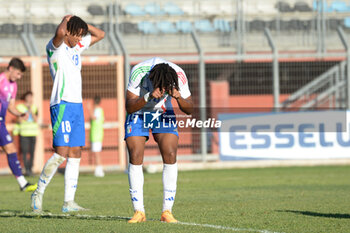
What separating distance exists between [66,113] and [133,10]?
54.9 ft

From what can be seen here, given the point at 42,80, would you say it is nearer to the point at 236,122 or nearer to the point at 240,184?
the point at 236,122

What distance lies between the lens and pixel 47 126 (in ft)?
63.4

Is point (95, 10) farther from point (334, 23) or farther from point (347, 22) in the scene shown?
point (347, 22)

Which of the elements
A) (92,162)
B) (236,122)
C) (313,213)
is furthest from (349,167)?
(313,213)

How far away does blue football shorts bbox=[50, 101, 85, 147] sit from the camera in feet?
29.2

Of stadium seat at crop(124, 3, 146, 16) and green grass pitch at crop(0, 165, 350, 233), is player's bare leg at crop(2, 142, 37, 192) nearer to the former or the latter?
green grass pitch at crop(0, 165, 350, 233)

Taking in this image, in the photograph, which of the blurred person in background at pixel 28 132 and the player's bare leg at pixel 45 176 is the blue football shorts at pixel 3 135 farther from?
the blurred person in background at pixel 28 132

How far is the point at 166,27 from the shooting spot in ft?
74.3

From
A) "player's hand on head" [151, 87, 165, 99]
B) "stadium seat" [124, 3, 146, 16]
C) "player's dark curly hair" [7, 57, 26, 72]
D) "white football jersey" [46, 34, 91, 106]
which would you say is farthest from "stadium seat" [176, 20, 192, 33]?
"player's hand on head" [151, 87, 165, 99]

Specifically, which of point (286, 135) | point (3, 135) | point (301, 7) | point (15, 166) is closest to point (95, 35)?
point (3, 135)

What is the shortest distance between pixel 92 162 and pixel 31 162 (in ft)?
5.68

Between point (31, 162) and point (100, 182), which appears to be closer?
point (100, 182)

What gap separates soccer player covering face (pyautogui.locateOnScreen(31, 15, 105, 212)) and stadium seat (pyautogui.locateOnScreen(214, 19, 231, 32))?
1365 cm

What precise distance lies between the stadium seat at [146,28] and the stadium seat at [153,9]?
3.17 feet
